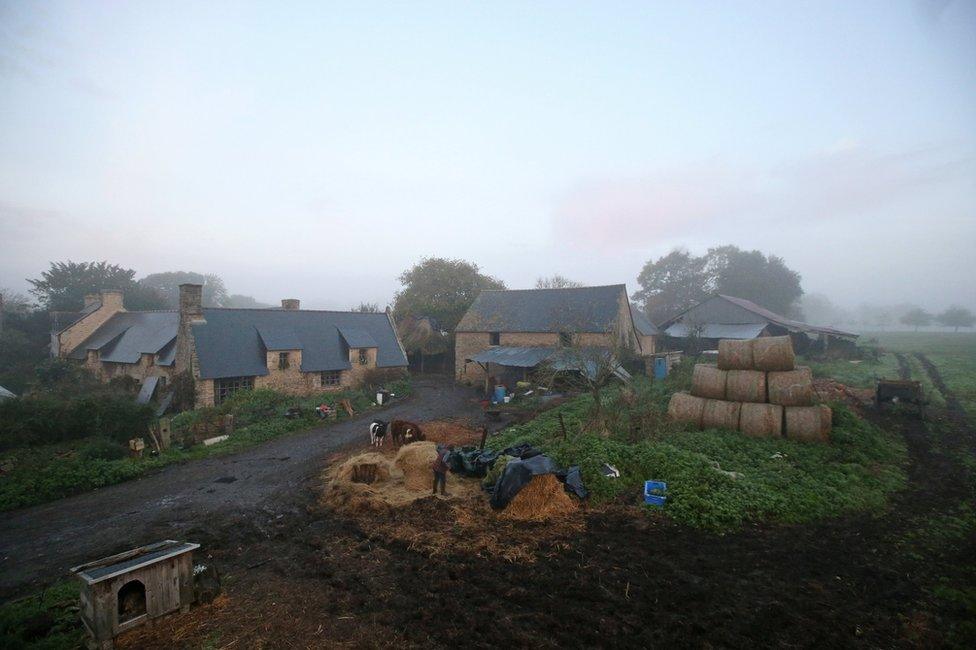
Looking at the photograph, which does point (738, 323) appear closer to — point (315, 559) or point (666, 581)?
point (666, 581)

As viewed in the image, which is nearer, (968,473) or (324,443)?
(968,473)

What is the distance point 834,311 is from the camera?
19825 centimetres

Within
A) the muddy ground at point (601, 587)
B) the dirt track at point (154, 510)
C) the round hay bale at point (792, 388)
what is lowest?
the dirt track at point (154, 510)

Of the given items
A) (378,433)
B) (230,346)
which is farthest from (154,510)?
(230,346)

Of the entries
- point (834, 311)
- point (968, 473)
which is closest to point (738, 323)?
point (968, 473)

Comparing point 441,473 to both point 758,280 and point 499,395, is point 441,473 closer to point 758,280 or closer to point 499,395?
point 499,395

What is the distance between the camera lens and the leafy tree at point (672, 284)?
6844cm

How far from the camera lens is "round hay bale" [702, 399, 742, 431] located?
1398cm

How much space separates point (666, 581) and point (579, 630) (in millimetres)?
1973

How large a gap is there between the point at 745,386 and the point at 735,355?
3.83 ft

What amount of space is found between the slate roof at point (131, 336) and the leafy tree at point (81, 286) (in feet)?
55.5

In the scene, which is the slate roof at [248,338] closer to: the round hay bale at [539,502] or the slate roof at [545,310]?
the slate roof at [545,310]

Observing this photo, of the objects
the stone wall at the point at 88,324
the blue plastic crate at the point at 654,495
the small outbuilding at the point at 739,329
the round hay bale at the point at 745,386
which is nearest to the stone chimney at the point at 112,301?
the stone wall at the point at 88,324

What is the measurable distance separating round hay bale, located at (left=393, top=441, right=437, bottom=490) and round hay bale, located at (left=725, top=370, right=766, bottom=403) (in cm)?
997
